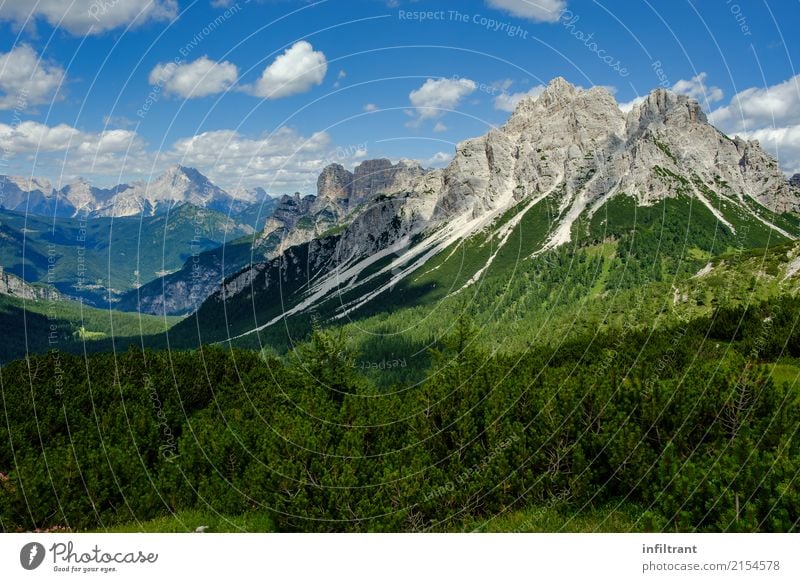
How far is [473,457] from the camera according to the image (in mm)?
20328

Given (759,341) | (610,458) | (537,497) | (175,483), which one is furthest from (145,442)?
(759,341)
